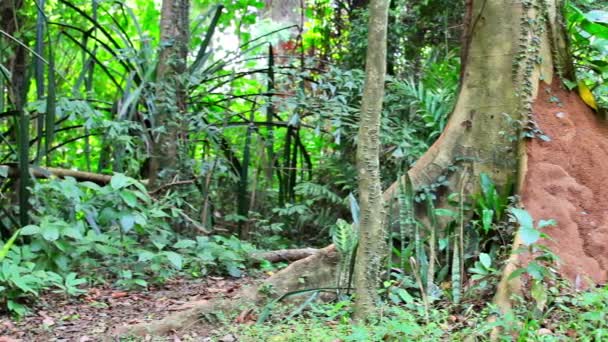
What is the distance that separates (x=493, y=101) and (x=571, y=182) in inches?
29.5

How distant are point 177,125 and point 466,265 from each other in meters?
3.01

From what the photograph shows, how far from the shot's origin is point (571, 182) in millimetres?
4473

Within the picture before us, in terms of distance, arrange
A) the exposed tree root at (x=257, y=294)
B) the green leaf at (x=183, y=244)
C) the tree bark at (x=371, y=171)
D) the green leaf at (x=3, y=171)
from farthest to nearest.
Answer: the green leaf at (x=3, y=171) → the green leaf at (x=183, y=244) → the exposed tree root at (x=257, y=294) → the tree bark at (x=371, y=171)

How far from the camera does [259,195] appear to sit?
7117 millimetres

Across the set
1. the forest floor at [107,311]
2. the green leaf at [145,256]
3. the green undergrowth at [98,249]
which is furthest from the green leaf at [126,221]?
the forest floor at [107,311]

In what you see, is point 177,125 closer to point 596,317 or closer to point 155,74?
point 155,74

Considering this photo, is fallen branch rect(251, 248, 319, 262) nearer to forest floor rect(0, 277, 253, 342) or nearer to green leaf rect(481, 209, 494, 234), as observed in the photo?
forest floor rect(0, 277, 253, 342)

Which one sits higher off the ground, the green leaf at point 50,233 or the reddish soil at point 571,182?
the reddish soil at point 571,182

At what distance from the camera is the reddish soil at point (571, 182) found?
4180 millimetres

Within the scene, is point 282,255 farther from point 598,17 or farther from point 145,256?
point 598,17

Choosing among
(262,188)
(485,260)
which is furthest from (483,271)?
(262,188)

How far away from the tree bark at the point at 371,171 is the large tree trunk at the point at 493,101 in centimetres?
94

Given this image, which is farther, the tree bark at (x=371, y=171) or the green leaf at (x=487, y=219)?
Answer: the green leaf at (x=487, y=219)

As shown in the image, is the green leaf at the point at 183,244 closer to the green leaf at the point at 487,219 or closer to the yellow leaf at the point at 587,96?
Answer: the green leaf at the point at 487,219
